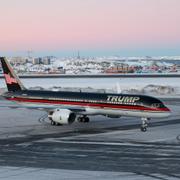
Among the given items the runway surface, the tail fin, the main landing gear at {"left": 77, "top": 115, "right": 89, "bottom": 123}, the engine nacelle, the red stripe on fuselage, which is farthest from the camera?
the tail fin

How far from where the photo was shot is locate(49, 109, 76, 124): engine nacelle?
1585 inches

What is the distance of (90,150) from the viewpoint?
29.9m

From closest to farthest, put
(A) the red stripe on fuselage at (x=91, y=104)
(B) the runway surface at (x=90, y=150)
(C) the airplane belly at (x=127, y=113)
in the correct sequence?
(B) the runway surface at (x=90, y=150), (C) the airplane belly at (x=127, y=113), (A) the red stripe on fuselage at (x=91, y=104)

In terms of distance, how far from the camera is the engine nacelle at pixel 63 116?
4025 centimetres

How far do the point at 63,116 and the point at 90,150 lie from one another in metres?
10.8

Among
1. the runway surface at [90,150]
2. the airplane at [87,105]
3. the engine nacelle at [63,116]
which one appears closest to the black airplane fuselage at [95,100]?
the airplane at [87,105]

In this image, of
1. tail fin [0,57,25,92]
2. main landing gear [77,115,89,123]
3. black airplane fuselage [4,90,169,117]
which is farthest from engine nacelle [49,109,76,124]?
tail fin [0,57,25,92]

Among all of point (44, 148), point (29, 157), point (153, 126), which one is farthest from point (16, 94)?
point (29, 157)

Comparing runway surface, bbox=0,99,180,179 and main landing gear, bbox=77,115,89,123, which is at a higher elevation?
runway surface, bbox=0,99,180,179

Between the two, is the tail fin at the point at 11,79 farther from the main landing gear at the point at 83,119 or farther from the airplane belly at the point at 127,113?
the airplane belly at the point at 127,113

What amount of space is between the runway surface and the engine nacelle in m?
0.77

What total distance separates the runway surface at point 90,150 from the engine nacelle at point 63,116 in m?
0.77

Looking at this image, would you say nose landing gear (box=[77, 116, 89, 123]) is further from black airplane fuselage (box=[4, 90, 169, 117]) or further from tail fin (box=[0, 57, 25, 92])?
tail fin (box=[0, 57, 25, 92])

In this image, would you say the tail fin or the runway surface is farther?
the tail fin
